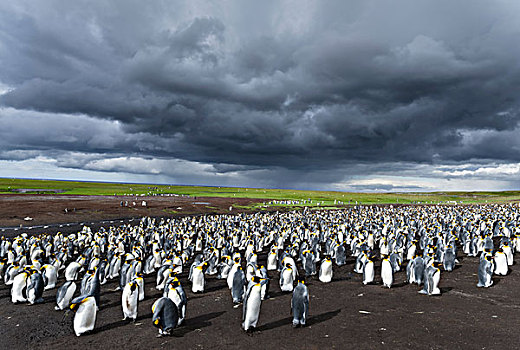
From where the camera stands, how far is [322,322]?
9328 mm

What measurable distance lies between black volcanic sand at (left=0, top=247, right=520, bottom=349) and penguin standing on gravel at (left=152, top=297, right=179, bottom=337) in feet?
0.95

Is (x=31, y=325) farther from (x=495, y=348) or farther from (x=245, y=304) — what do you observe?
(x=495, y=348)

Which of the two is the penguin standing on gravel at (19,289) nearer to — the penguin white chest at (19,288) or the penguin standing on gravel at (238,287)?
the penguin white chest at (19,288)

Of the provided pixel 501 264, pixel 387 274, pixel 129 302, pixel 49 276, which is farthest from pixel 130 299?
pixel 501 264

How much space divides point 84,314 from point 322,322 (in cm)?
678

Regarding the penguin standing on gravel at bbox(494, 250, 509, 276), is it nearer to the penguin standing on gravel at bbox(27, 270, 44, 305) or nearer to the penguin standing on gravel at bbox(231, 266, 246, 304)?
the penguin standing on gravel at bbox(231, 266, 246, 304)

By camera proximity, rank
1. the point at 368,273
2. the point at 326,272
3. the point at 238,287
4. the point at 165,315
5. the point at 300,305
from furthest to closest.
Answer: the point at 326,272, the point at 368,273, the point at 238,287, the point at 300,305, the point at 165,315

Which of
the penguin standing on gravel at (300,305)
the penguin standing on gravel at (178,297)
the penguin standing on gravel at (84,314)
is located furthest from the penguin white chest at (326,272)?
the penguin standing on gravel at (84,314)

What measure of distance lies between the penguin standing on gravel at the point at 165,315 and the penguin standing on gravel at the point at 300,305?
3327 mm

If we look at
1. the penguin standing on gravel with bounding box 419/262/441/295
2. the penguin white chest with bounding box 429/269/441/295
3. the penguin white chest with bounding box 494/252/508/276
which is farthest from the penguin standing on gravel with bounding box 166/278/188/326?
the penguin white chest with bounding box 494/252/508/276

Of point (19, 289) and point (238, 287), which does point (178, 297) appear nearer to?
point (238, 287)

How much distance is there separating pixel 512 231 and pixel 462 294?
16.4m

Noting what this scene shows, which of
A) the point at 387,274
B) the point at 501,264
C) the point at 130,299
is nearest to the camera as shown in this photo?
the point at 130,299

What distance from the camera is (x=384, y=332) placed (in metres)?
8.46
